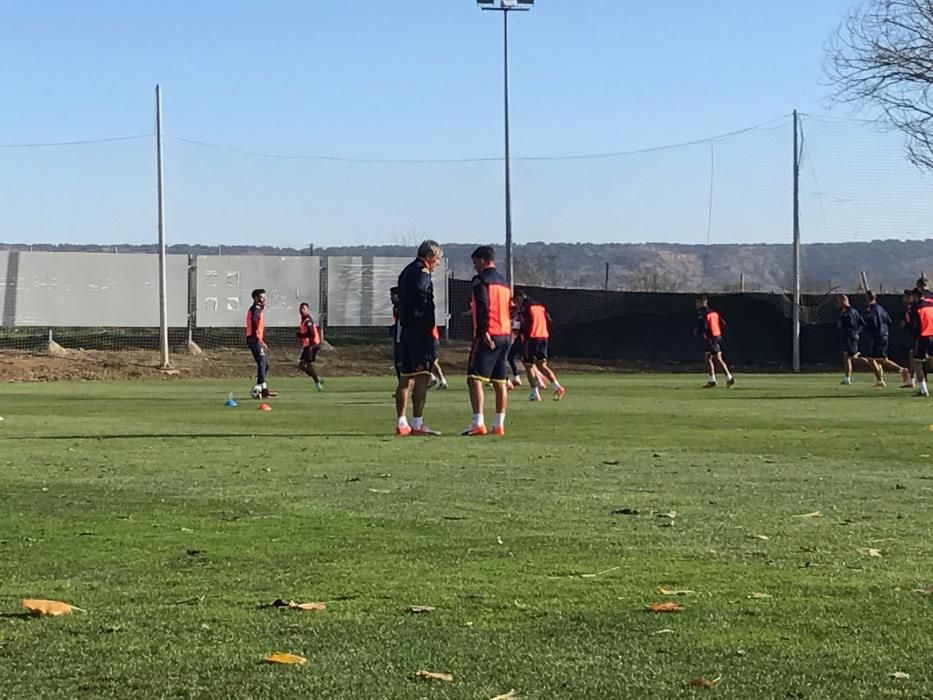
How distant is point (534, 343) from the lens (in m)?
26.2

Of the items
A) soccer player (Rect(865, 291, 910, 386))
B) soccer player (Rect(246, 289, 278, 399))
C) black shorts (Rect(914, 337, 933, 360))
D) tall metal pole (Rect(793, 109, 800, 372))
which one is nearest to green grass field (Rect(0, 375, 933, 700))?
soccer player (Rect(246, 289, 278, 399))

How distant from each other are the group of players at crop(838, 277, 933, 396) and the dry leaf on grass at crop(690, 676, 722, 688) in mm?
22452

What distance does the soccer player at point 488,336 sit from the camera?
52.5ft

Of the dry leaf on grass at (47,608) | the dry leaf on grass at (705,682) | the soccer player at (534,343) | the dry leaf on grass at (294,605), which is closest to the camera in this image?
the dry leaf on grass at (705,682)

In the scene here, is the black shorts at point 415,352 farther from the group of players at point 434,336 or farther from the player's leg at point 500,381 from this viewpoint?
the player's leg at point 500,381

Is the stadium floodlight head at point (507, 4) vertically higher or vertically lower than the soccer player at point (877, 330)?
higher

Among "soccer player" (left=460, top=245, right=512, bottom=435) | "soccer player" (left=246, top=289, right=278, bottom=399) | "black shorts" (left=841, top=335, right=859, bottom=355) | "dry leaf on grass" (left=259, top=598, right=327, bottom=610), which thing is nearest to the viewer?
"dry leaf on grass" (left=259, top=598, right=327, bottom=610)

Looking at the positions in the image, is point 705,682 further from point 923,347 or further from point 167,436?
point 923,347

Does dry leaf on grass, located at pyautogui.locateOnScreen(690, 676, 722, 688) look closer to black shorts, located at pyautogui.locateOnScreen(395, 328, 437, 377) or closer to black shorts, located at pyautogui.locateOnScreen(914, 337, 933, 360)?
black shorts, located at pyautogui.locateOnScreen(395, 328, 437, 377)

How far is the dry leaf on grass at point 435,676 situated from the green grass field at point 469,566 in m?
0.04

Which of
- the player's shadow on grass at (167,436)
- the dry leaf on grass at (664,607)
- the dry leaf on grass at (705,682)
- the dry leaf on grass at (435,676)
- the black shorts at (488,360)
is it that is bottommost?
the player's shadow on grass at (167,436)

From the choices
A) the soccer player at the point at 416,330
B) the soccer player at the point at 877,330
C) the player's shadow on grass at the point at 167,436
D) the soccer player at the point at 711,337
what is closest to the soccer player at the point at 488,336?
the soccer player at the point at 416,330

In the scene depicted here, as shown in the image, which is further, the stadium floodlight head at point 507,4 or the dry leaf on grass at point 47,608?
the stadium floodlight head at point 507,4

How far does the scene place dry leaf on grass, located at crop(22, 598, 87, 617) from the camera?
19.0 ft
